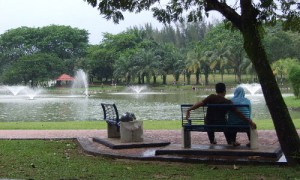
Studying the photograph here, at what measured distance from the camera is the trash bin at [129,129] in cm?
963

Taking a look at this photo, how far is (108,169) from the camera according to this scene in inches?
280

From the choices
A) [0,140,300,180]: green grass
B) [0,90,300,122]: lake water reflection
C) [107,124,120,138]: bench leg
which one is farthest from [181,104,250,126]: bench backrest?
[0,90,300,122]: lake water reflection

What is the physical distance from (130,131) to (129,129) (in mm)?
69

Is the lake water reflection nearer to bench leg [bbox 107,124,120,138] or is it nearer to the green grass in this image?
bench leg [bbox 107,124,120,138]

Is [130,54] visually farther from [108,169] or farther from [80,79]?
[108,169]

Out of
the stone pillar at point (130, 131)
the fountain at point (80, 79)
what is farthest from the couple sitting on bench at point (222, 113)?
the fountain at point (80, 79)

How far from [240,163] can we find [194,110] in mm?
1621

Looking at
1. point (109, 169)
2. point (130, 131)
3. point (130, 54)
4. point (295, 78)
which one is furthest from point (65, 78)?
point (109, 169)

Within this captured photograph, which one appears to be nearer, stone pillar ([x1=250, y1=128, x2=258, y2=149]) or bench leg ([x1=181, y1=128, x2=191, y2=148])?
stone pillar ([x1=250, y1=128, x2=258, y2=149])

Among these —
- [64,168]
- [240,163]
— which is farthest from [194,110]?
[64,168]

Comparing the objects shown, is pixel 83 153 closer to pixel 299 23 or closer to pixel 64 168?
pixel 64 168

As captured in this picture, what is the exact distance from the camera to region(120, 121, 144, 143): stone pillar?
31.7 ft

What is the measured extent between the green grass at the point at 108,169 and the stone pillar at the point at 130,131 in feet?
3.65

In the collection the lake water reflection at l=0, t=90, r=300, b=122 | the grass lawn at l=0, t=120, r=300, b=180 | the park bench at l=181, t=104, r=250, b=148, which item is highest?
the park bench at l=181, t=104, r=250, b=148
